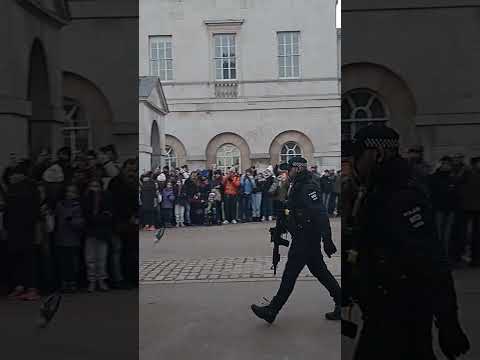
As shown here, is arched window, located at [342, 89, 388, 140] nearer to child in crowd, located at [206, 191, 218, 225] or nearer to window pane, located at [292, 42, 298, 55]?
window pane, located at [292, 42, 298, 55]

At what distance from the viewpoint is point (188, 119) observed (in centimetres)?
381

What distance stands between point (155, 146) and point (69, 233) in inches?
42.5

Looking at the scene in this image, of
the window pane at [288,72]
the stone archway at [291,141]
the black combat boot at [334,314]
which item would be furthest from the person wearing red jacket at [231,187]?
the black combat boot at [334,314]

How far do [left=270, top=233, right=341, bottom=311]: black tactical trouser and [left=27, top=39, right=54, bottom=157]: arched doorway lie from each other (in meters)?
1.81

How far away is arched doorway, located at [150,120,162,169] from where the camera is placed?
372 centimetres

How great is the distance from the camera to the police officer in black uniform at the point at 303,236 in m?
3.89

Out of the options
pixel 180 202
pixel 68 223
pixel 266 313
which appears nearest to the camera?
pixel 68 223

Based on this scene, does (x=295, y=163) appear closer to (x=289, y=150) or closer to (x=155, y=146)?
(x=289, y=150)

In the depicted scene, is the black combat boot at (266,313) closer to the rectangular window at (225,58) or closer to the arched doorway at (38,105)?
the rectangular window at (225,58)

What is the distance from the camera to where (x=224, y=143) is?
390 centimetres

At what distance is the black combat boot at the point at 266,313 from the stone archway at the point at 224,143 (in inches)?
33.7

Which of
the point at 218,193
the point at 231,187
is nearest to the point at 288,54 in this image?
the point at 231,187

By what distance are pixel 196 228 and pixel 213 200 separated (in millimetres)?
260

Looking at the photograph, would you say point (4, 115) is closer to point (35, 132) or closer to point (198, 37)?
point (35, 132)
